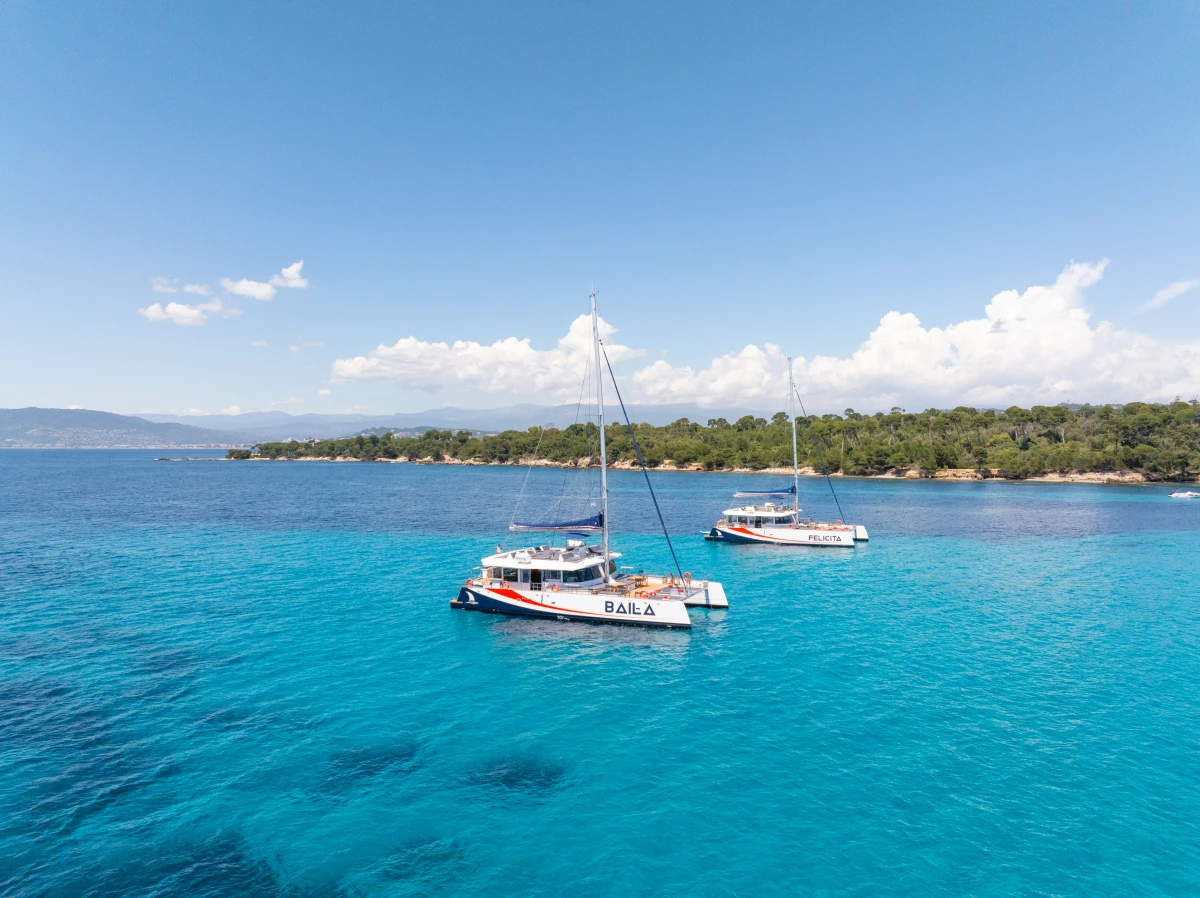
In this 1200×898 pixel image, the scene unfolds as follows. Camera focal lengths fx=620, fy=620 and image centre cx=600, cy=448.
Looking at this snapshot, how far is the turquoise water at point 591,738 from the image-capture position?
18797mm

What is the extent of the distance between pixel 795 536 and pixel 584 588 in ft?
132

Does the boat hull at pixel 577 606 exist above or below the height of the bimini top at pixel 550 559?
below

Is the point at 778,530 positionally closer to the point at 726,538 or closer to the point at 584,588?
the point at 726,538

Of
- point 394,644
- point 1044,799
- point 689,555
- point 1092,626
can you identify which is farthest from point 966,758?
point 689,555

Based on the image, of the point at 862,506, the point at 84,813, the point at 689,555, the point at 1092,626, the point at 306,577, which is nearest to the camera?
the point at 84,813

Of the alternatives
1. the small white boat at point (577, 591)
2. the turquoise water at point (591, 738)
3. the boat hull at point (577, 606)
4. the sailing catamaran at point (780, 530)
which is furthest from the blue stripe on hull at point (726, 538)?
the boat hull at point (577, 606)

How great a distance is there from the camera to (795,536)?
76312 millimetres

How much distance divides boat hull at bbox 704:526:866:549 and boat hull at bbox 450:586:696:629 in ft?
121

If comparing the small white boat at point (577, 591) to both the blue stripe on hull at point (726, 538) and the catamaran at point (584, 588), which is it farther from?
the blue stripe on hull at point (726, 538)

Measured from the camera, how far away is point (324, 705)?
96.2 feet

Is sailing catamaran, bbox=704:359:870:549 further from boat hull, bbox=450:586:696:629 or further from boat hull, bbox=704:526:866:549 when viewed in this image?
boat hull, bbox=450:586:696:629

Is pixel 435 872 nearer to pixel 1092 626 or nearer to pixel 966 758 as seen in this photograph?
pixel 966 758

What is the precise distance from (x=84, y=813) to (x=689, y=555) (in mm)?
56816

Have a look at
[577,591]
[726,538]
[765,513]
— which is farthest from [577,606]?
[765,513]
